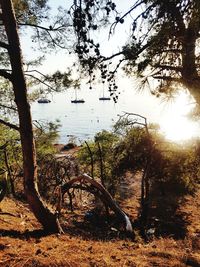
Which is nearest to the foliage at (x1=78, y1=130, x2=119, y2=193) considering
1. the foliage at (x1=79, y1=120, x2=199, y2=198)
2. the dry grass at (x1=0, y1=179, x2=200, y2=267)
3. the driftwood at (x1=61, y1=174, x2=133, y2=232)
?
the foliage at (x1=79, y1=120, x2=199, y2=198)

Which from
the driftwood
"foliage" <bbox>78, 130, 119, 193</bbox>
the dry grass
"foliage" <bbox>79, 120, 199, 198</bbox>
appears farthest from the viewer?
"foliage" <bbox>78, 130, 119, 193</bbox>

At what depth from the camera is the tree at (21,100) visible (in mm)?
6121

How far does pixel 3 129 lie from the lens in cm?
1581

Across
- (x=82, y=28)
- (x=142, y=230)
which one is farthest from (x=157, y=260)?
(x=142, y=230)

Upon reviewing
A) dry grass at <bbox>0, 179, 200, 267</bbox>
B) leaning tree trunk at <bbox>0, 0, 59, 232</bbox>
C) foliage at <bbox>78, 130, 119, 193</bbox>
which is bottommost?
foliage at <bbox>78, 130, 119, 193</bbox>

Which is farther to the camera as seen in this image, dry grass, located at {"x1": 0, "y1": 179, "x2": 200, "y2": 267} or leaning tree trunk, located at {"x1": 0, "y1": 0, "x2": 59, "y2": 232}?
leaning tree trunk, located at {"x1": 0, "y1": 0, "x2": 59, "y2": 232}

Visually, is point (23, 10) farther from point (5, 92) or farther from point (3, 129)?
point (3, 129)

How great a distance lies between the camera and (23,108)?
6.39 meters

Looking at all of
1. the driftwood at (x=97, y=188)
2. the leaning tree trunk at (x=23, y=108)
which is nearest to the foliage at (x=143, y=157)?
the driftwood at (x=97, y=188)

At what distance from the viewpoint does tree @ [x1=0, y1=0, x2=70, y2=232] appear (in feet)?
20.1

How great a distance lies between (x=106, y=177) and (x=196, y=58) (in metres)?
13.9

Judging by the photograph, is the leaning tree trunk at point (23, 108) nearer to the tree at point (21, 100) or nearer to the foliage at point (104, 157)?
the tree at point (21, 100)

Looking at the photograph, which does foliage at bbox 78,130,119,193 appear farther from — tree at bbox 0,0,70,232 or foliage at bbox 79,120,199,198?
tree at bbox 0,0,70,232

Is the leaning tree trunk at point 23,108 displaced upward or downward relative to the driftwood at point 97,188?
upward
